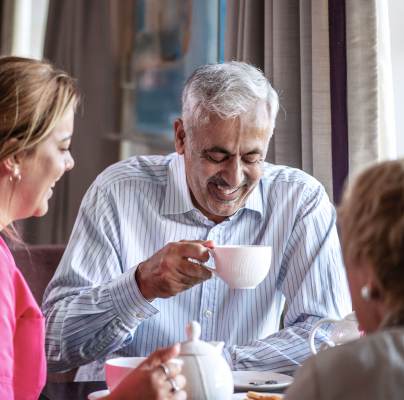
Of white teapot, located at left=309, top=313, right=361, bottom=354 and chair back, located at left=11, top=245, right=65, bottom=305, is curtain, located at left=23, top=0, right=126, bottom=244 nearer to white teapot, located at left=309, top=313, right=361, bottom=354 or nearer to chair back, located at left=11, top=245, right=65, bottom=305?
chair back, located at left=11, top=245, right=65, bottom=305

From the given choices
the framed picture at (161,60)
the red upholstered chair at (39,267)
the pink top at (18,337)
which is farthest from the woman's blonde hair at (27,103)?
the framed picture at (161,60)

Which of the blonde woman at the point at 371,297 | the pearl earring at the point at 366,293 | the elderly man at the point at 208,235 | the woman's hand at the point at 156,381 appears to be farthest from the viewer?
the elderly man at the point at 208,235

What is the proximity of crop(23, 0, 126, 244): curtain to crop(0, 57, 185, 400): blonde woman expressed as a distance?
2.98 metres

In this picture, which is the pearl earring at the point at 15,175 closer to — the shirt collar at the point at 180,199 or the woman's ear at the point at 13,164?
the woman's ear at the point at 13,164

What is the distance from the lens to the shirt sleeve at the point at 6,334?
1.37m

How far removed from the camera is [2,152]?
146 cm

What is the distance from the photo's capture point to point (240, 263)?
169 cm

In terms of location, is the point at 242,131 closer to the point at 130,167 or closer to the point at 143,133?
the point at 130,167

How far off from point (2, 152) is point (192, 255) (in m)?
0.48

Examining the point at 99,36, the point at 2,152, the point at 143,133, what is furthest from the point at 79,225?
the point at 99,36

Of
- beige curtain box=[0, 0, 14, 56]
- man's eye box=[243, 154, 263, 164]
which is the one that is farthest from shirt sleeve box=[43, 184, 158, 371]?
beige curtain box=[0, 0, 14, 56]

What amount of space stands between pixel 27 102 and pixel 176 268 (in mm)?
509

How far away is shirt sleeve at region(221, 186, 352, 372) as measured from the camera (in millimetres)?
2143

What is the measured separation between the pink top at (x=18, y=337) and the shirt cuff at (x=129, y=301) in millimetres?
443
